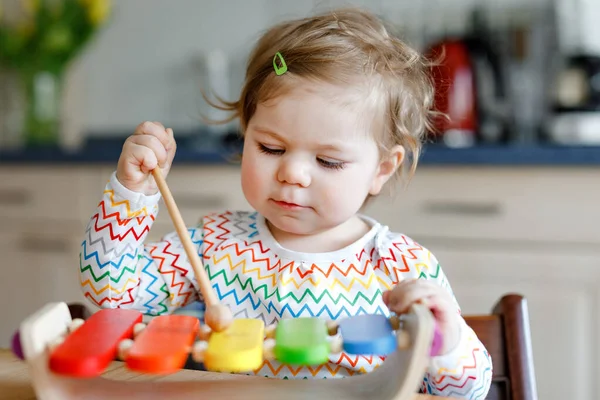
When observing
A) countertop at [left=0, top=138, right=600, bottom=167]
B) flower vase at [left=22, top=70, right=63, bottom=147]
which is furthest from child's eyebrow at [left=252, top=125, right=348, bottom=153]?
flower vase at [left=22, top=70, right=63, bottom=147]

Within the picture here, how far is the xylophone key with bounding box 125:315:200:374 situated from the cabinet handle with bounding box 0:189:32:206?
1.88 m

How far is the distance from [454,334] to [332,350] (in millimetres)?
163

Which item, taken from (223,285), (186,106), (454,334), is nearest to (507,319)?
(454,334)

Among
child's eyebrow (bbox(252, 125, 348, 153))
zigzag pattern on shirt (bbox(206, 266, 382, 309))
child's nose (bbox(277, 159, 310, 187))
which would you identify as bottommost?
zigzag pattern on shirt (bbox(206, 266, 382, 309))

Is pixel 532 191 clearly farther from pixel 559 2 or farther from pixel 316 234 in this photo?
pixel 316 234

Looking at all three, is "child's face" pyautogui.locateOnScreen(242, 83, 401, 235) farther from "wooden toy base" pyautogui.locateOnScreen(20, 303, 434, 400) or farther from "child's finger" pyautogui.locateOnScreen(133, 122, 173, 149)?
"wooden toy base" pyautogui.locateOnScreen(20, 303, 434, 400)

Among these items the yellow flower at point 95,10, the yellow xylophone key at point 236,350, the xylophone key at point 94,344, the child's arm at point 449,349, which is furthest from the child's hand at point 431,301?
the yellow flower at point 95,10

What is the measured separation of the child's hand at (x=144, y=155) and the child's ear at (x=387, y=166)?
0.92 ft

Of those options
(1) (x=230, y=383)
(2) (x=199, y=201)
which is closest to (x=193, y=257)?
(1) (x=230, y=383)

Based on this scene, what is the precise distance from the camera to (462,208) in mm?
1888

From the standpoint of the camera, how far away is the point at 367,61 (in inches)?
35.3

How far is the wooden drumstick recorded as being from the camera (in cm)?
61

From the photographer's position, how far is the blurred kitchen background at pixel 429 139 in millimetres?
1812

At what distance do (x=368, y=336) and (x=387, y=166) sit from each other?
420 mm
